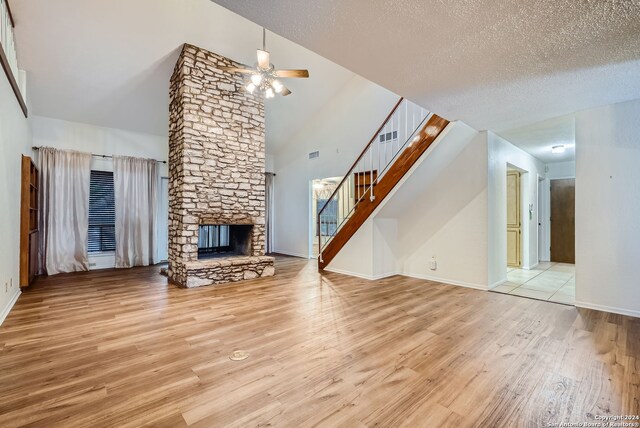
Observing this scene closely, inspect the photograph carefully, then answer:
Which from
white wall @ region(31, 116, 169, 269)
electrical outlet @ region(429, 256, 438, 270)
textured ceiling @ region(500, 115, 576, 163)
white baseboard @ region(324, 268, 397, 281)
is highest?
white wall @ region(31, 116, 169, 269)

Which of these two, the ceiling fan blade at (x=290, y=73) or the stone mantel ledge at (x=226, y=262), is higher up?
the ceiling fan blade at (x=290, y=73)

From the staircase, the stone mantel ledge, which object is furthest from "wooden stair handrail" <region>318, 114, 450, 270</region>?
the stone mantel ledge

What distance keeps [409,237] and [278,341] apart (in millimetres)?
3621

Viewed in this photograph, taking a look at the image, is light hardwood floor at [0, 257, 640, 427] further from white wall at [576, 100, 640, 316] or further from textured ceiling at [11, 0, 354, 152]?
textured ceiling at [11, 0, 354, 152]

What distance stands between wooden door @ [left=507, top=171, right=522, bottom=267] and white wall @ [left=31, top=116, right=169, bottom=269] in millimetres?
8074

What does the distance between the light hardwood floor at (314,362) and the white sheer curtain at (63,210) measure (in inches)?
93.6

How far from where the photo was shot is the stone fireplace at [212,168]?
4.74 meters

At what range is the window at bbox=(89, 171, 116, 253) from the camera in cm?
627

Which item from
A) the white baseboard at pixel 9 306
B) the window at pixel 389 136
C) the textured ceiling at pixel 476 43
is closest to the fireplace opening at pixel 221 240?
the white baseboard at pixel 9 306

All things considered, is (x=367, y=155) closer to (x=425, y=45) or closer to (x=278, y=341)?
(x=425, y=45)

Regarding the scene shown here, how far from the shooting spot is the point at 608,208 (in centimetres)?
340

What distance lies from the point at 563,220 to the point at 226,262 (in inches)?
310

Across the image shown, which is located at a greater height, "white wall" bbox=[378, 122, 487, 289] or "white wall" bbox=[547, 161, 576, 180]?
"white wall" bbox=[547, 161, 576, 180]

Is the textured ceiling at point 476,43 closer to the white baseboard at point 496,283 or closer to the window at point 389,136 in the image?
the white baseboard at point 496,283
